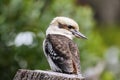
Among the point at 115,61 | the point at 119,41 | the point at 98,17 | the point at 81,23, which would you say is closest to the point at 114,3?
the point at 98,17

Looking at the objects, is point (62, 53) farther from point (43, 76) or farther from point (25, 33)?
point (25, 33)

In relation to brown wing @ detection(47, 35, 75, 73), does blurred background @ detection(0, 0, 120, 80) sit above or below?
below

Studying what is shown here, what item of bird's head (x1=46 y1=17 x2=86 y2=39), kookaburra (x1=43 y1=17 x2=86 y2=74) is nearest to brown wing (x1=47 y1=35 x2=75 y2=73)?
kookaburra (x1=43 y1=17 x2=86 y2=74)

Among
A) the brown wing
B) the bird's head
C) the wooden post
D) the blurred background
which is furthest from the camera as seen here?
the blurred background

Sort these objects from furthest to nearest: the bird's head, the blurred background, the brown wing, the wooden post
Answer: the blurred background < the bird's head < the brown wing < the wooden post

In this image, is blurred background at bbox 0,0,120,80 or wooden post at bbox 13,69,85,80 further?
blurred background at bbox 0,0,120,80

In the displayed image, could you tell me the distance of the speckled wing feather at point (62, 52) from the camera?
19.3 feet

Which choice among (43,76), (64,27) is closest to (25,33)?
(64,27)

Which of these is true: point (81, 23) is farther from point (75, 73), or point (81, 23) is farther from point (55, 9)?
point (75, 73)

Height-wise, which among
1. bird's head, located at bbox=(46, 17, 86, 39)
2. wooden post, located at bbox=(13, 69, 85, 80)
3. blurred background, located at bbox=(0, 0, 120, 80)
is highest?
bird's head, located at bbox=(46, 17, 86, 39)

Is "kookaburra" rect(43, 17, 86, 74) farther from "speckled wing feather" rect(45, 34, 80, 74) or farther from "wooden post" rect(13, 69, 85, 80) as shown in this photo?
"wooden post" rect(13, 69, 85, 80)

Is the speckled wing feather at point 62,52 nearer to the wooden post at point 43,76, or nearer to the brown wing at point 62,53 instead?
the brown wing at point 62,53

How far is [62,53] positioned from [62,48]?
7 cm

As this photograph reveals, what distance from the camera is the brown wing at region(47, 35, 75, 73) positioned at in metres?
5.86
